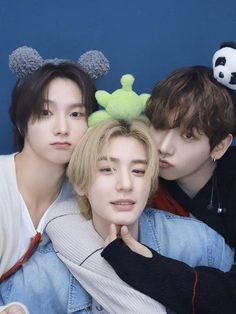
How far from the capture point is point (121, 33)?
4.33 feet

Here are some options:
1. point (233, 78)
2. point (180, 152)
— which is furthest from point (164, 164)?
point (233, 78)

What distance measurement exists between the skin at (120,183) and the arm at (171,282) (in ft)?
0.21

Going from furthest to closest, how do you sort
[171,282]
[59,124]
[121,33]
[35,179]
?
Answer: [121,33] < [35,179] < [59,124] < [171,282]

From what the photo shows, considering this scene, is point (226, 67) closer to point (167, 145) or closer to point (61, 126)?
point (167, 145)

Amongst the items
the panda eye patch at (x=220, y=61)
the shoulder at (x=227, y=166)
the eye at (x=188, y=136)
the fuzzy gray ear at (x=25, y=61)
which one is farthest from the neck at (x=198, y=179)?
the fuzzy gray ear at (x=25, y=61)

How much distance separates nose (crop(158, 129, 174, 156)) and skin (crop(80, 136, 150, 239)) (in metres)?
0.06

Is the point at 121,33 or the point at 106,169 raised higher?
the point at 121,33

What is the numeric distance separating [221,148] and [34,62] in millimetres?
491

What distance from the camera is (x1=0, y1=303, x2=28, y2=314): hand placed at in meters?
0.94

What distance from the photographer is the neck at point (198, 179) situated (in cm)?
117

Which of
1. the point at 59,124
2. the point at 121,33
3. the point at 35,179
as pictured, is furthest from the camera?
the point at 121,33

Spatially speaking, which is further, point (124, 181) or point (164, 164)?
point (164, 164)

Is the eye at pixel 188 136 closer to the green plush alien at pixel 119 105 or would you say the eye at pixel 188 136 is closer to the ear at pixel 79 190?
the green plush alien at pixel 119 105

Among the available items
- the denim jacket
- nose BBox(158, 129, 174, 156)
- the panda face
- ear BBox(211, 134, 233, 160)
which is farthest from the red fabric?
Answer: the panda face
